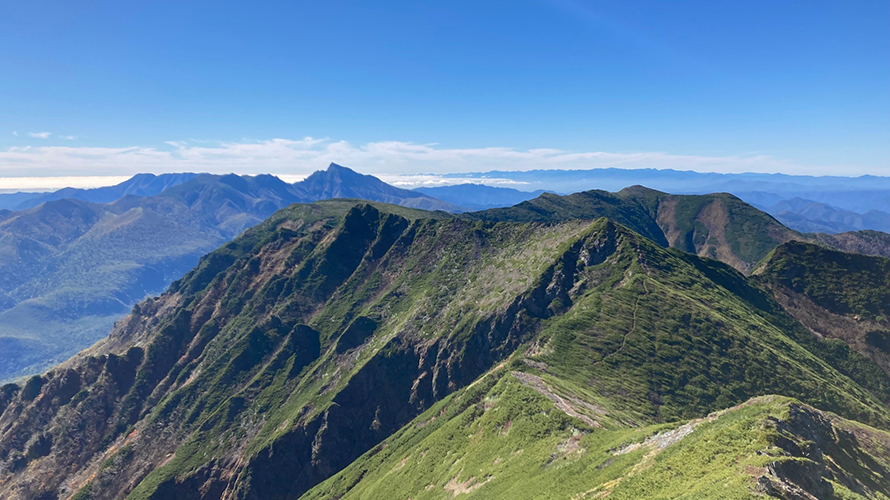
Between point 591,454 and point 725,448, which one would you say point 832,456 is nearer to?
Answer: point 725,448

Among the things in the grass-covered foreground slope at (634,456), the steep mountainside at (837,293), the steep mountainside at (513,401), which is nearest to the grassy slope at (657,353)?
the steep mountainside at (513,401)

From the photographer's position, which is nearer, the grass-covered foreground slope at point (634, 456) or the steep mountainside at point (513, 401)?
the grass-covered foreground slope at point (634, 456)

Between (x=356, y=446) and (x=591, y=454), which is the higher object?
(x=591, y=454)

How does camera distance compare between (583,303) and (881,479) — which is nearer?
(881,479)

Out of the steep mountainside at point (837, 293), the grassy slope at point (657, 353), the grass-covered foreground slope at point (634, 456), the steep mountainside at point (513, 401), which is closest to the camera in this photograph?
the grass-covered foreground slope at point (634, 456)

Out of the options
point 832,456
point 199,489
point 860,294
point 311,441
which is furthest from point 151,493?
point 860,294

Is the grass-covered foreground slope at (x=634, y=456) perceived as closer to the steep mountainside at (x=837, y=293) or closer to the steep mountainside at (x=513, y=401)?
the steep mountainside at (x=513, y=401)
